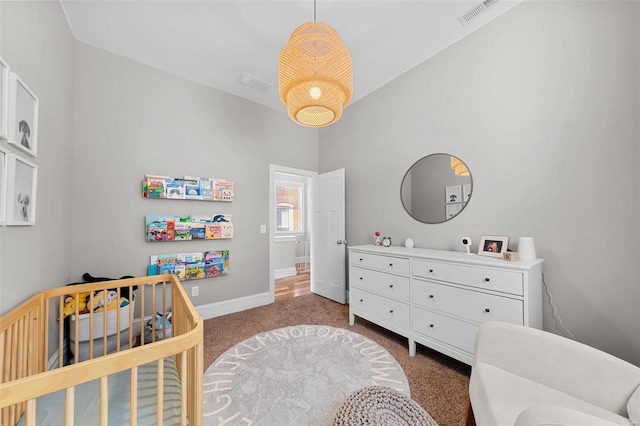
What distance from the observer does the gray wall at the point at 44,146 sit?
1.12 m

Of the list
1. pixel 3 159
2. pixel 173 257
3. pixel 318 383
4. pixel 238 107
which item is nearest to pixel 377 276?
pixel 318 383

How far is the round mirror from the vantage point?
2225 mm

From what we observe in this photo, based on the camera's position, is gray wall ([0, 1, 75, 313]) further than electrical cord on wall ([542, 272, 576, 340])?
No

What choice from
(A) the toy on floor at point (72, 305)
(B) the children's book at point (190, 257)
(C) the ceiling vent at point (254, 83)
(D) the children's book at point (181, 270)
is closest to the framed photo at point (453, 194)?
(C) the ceiling vent at point (254, 83)

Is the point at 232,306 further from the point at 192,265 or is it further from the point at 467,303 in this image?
the point at 467,303

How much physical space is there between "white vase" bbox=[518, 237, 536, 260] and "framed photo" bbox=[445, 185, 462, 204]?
0.61m

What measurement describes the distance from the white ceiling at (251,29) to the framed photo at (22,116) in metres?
1.18

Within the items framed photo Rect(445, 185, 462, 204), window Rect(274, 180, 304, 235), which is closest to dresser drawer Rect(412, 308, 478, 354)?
framed photo Rect(445, 185, 462, 204)

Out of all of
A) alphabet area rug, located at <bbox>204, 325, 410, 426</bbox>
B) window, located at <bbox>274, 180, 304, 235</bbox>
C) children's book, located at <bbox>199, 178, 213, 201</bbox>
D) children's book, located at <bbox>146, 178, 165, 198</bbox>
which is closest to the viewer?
alphabet area rug, located at <bbox>204, 325, 410, 426</bbox>

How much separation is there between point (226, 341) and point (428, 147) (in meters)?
2.78

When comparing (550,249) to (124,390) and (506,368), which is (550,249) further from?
(124,390)

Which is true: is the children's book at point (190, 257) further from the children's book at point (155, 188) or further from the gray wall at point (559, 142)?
the gray wall at point (559, 142)

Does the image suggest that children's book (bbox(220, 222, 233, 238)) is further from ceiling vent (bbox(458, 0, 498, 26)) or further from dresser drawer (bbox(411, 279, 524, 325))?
ceiling vent (bbox(458, 0, 498, 26))

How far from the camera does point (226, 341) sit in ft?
7.39
